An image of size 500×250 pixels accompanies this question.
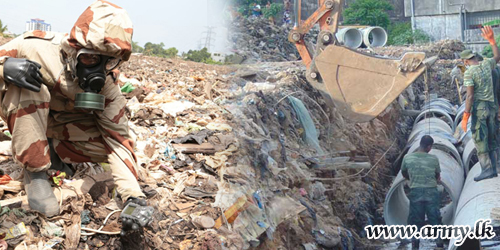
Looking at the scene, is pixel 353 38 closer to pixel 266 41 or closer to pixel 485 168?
pixel 266 41

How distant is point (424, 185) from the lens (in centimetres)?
575

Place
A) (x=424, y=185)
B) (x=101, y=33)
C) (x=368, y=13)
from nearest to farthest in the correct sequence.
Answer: (x=101, y=33)
(x=424, y=185)
(x=368, y=13)

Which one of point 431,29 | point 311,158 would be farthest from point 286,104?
point 431,29

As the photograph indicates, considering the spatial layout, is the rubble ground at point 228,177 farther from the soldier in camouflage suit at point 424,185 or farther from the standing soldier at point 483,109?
the standing soldier at point 483,109

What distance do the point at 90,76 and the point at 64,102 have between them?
0.43 metres

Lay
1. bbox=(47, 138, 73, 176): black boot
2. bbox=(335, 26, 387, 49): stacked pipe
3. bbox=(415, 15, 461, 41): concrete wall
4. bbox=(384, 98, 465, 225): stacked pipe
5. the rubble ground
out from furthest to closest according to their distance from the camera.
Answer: bbox=(415, 15, 461, 41): concrete wall, bbox=(335, 26, 387, 49): stacked pipe, bbox=(384, 98, 465, 225): stacked pipe, bbox=(47, 138, 73, 176): black boot, the rubble ground

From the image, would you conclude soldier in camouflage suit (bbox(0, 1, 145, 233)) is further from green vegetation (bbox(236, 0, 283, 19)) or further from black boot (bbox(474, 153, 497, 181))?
green vegetation (bbox(236, 0, 283, 19))

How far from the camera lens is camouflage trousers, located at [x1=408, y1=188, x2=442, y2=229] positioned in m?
5.77

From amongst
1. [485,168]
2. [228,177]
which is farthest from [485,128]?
[228,177]

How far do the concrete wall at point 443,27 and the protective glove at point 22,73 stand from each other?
68.7ft

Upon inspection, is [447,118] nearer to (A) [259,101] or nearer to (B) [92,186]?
(A) [259,101]

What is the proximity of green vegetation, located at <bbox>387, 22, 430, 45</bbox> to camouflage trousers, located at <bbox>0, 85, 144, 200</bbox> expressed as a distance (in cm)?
2051

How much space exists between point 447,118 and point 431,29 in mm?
13383

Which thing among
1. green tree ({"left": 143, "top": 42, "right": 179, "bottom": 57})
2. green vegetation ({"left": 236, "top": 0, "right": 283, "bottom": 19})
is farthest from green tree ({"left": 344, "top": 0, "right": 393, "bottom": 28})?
green tree ({"left": 143, "top": 42, "right": 179, "bottom": 57})
